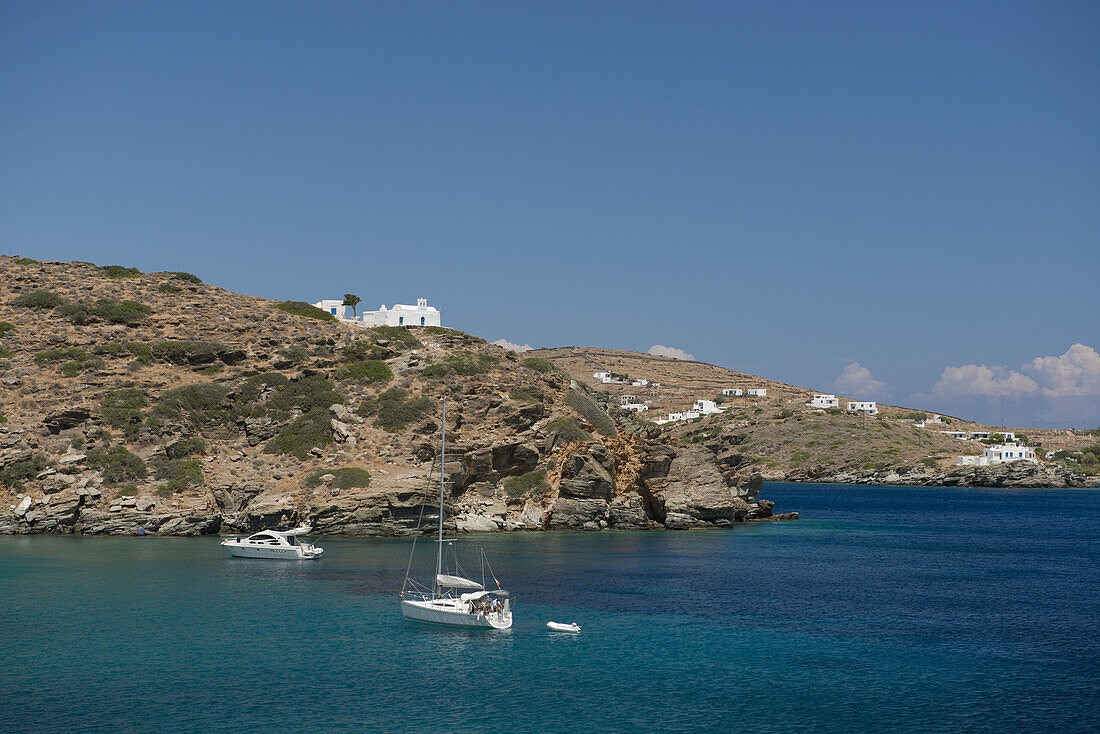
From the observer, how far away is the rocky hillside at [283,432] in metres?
70.1

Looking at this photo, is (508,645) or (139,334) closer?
(508,645)

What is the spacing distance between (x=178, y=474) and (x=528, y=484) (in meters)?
30.3

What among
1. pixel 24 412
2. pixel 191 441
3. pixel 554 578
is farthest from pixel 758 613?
pixel 24 412

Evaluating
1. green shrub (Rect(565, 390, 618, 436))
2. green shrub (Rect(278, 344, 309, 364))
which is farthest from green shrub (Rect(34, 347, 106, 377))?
green shrub (Rect(565, 390, 618, 436))

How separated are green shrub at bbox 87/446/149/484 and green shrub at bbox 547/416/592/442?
36368 mm

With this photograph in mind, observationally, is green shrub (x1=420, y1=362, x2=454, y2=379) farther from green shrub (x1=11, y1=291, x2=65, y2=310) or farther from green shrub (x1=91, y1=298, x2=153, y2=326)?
green shrub (x1=11, y1=291, x2=65, y2=310)

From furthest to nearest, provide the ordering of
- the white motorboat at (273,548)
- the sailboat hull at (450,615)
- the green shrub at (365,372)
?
the green shrub at (365,372), the white motorboat at (273,548), the sailboat hull at (450,615)

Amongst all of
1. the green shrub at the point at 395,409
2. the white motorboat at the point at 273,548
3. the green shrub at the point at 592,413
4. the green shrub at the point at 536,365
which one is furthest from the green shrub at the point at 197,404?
the green shrub at the point at 592,413

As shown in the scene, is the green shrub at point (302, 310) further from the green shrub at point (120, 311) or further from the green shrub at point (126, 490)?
the green shrub at point (126, 490)

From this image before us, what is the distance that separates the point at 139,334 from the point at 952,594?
3139 inches

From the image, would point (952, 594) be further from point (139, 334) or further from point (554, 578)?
point (139, 334)

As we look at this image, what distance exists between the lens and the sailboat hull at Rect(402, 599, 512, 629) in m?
39.3

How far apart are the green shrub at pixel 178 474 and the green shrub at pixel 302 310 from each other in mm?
36763

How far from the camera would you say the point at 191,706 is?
27.8 meters
